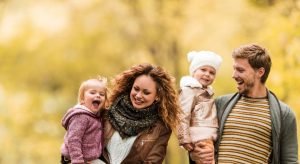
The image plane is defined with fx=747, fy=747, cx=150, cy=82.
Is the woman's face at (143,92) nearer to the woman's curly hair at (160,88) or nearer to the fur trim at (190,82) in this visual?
the woman's curly hair at (160,88)

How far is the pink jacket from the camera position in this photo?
645 cm

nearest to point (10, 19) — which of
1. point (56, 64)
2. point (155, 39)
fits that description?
point (56, 64)

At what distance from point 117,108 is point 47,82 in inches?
584

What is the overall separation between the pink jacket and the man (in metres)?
1.00

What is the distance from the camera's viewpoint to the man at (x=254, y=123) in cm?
696

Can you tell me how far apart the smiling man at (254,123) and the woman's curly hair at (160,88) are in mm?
567

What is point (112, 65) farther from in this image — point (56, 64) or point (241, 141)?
point (241, 141)

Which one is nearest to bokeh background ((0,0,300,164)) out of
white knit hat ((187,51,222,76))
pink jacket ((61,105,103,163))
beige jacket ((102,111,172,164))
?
white knit hat ((187,51,222,76))

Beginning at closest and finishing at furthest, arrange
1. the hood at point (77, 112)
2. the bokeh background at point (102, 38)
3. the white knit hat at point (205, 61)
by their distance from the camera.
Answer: the hood at point (77, 112), the white knit hat at point (205, 61), the bokeh background at point (102, 38)

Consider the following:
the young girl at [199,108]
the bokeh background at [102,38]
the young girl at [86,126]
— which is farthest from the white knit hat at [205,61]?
the bokeh background at [102,38]

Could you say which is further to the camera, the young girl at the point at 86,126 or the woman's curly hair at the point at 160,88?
the woman's curly hair at the point at 160,88

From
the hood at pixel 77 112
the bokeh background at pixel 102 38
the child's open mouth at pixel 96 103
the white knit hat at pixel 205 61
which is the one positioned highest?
the bokeh background at pixel 102 38

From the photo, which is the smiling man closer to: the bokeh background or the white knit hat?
the white knit hat

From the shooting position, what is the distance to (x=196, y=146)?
6.99 meters
